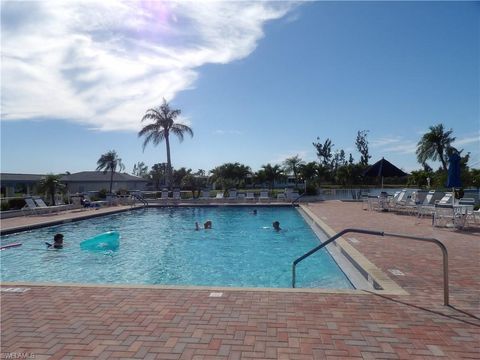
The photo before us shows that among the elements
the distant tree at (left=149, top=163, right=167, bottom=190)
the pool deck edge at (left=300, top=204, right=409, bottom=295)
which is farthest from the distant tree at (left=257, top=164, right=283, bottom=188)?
the pool deck edge at (left=300, top=204, right=409, bottom=295)

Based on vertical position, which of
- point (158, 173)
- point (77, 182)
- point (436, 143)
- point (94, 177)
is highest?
point (436, 143)

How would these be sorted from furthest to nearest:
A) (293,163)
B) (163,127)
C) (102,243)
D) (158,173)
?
(158,173) → (293,163) → (163,127) → (102,243)

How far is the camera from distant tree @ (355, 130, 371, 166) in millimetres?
54719

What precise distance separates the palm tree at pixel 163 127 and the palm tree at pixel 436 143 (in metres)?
24.0

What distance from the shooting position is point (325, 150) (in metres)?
53.8

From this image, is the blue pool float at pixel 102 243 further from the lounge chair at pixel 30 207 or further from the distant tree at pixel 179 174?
the distant tree at pixel 179 174

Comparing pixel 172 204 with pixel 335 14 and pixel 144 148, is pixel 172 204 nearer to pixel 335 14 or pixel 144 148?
pixel 144 148

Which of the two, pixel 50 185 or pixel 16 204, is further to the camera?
pixel 50 185

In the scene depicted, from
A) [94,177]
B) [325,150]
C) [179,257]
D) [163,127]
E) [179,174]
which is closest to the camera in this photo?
[179,257]

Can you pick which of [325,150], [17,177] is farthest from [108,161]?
[325,150]

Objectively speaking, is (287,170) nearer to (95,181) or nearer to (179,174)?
(179,174)

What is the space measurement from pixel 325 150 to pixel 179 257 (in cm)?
4727

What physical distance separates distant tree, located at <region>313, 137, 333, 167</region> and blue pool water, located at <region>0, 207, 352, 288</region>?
40228 millimetres

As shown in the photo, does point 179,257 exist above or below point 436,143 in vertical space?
below
